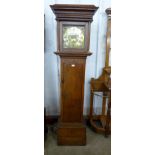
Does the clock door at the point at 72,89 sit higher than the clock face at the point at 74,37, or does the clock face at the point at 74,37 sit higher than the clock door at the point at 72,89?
the clock face at the point at 74,37

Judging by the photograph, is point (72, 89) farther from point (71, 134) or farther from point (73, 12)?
point (73, 12)

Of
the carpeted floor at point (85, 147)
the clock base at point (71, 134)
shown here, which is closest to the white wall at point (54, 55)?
the carpeted floor at point (85, 147)

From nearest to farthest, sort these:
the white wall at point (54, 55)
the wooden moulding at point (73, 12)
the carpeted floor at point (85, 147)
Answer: the wooden moulding at point (73, 12) < the carpeted floor at point (85, 147) < the white wall at point (54, 55)

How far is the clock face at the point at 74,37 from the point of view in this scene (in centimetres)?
191

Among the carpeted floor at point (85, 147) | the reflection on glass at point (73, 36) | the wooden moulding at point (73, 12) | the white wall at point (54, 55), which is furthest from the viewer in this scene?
the white wall at point (54, 55)

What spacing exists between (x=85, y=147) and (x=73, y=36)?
1173 millimetres

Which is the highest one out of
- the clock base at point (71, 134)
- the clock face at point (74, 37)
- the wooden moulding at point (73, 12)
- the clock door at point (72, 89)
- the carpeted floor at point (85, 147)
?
the wooden moulding at point (73, 12)

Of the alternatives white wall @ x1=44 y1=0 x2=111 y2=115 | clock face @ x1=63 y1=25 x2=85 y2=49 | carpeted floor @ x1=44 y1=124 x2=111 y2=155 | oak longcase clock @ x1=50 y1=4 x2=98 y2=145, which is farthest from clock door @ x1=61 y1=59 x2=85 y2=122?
white wall @ x1=44 y1=0 x2=111 y2=115

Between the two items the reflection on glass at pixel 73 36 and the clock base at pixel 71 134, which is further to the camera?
the clock base at pixel 71 134

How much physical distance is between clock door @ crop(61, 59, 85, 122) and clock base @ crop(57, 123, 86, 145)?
0.06m

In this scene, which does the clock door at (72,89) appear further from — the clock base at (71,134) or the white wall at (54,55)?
the white wall at (54,55)

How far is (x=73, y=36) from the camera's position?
6.30 feet

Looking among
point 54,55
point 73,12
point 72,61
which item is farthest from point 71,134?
point 73,12
